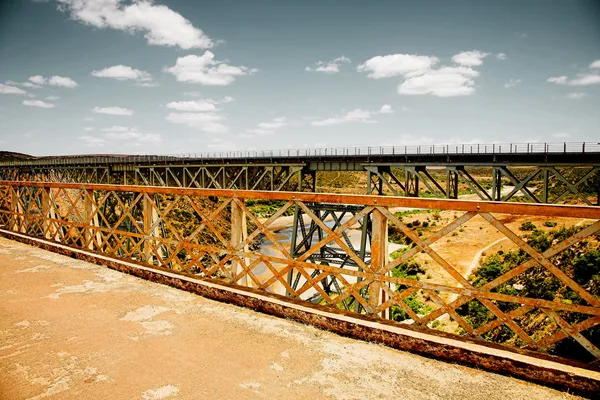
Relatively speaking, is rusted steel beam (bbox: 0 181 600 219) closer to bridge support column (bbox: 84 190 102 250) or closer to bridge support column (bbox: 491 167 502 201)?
bridge support column (bbox: 84 190 102 250)

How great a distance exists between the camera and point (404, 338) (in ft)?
10.8

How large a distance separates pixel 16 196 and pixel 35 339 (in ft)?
26.2

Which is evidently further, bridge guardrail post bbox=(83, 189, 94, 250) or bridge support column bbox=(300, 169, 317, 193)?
bridge support column bbox=(300, 169, 317, 193)

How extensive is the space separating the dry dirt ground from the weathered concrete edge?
10 cm

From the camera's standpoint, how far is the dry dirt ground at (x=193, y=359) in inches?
105

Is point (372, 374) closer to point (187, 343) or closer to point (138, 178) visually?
point (187, 343)

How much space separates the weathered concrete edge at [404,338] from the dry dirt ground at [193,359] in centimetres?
10

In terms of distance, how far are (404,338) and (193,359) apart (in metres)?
1.98

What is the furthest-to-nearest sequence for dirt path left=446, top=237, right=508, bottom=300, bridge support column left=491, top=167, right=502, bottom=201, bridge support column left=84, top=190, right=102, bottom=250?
dirt path left=446, top=237, right=508, bottom=300 < bridge support column left=491, top=167, right=502, bottom=201 < bridge support column left=84, top=190, right=102, bottom=250

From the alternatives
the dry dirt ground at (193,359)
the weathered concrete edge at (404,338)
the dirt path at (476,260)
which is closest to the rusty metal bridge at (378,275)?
the weathered concrete edge at (404,338)

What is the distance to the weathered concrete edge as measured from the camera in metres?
2.70

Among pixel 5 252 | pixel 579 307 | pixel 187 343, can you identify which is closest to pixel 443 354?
pixel 579 307

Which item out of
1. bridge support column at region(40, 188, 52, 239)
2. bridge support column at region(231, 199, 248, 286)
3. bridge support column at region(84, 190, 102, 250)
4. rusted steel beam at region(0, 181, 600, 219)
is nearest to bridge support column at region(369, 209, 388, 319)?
rusted steel beam at region(0, 181, 600, 219)

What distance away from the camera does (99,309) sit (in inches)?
167
